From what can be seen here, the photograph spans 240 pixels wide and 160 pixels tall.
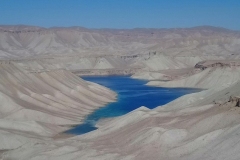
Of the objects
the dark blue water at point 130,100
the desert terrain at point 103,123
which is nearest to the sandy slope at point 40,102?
the desert terrain at point 103,123

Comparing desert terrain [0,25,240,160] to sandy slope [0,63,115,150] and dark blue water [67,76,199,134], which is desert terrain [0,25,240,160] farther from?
dark blue water [67,76,199,134]

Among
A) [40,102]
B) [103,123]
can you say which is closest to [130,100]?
[40,102]

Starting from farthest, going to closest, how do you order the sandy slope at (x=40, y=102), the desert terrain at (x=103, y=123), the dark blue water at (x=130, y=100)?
the dark blue water at (x=130, y=100) < the sandy slope at (x=40, y=102) < the desert terrain at (x=103, y=123)

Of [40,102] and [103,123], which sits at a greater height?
[40,102]

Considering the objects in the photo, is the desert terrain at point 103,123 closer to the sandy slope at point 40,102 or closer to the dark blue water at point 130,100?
the sandy slope at point 40,102

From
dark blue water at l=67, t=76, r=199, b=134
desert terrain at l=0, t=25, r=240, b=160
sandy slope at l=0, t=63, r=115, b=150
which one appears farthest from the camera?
dark blue water at l=67, t=76, r=199, b=134

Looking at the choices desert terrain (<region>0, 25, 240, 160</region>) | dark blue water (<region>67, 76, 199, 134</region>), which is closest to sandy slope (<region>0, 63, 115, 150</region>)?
desert terrain (<region>0, 25, 240, 160</region>)

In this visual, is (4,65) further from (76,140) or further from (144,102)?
(76,140)

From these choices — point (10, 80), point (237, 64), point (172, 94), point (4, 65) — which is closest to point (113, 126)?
point (10, 80)

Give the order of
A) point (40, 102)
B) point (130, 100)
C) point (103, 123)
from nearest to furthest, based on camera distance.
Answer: point (103, 123)
point (40, 102)
point (130, 100)

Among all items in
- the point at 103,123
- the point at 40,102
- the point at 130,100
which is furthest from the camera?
the point at 130,100

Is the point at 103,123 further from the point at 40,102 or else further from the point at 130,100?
the point at 130,100
